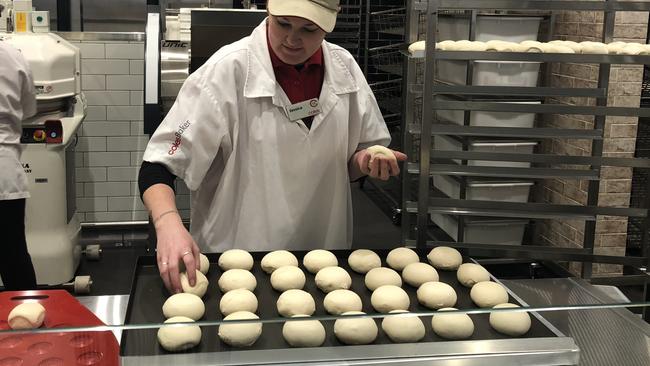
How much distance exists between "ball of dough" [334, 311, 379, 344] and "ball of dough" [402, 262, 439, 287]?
0.40m

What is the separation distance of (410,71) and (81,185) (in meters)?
3.26

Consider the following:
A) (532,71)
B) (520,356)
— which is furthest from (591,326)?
(532,71)

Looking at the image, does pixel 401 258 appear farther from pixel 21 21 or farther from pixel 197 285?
pixel 21 21

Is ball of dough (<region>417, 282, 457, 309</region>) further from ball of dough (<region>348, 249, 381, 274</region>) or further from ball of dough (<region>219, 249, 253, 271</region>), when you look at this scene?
ball of dough (<region>219, 249, 253, 271</region>)

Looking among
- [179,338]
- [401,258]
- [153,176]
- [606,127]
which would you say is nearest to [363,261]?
[401,258]

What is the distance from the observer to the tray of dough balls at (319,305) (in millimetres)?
994

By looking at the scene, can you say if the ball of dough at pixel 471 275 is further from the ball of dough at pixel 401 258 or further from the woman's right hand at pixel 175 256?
the woman's right hand at pixel 175 256

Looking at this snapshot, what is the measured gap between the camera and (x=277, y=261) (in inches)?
59.8

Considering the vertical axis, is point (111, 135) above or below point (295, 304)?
below

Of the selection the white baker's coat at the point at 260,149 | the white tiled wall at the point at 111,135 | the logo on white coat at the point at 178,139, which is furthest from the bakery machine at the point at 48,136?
the logo on white coat at the point at 178,139

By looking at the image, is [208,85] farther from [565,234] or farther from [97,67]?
[97,67]

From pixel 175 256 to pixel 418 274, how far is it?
53 centimetres

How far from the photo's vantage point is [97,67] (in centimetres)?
482

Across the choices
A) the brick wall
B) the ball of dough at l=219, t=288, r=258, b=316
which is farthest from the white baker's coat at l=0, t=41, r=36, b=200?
the brick wall
